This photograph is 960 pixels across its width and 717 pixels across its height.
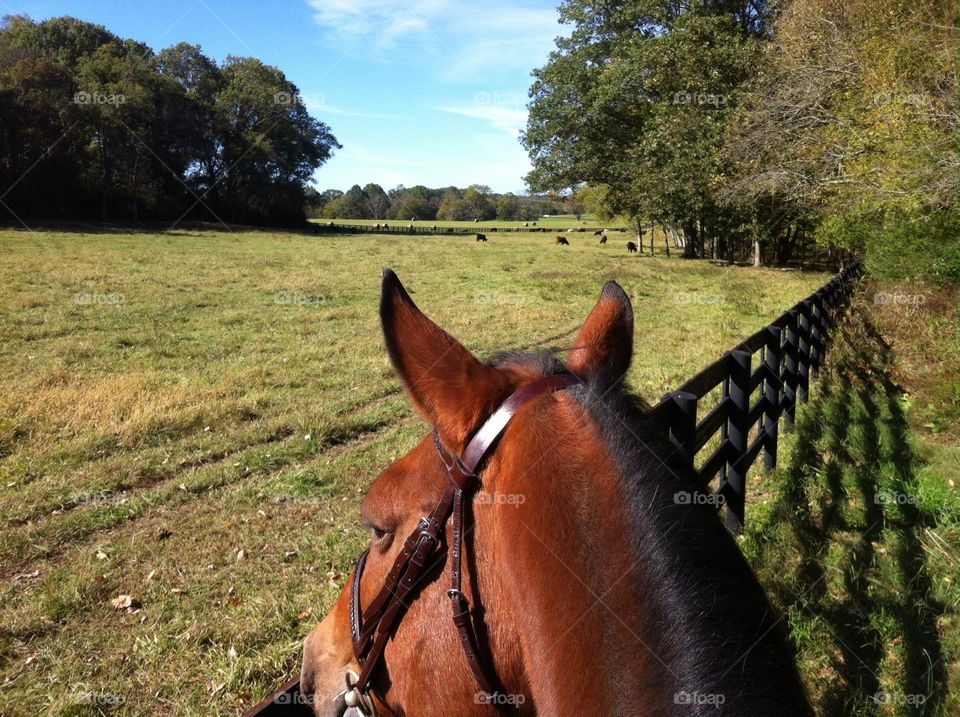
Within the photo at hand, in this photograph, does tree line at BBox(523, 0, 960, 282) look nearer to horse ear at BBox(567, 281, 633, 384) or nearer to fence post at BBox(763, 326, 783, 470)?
fence post at BBox(763, 326, 783, 470)

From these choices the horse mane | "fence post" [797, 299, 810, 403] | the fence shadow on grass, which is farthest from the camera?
"fence post" [797, 299, 810, 403]

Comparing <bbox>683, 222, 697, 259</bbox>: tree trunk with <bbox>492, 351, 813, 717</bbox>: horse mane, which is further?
<bbox>683, 222, 697, 259</bbox>: tree trunk

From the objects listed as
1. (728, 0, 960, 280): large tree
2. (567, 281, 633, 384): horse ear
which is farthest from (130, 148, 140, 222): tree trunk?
(567, 281, 633, 384): horse ear

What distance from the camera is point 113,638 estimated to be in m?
3.93

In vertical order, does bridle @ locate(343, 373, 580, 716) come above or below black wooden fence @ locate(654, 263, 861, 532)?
above

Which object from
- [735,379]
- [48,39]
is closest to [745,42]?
[735,379]

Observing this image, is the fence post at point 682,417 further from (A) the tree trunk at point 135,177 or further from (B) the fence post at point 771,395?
(A) the tree trunk at point 135,177

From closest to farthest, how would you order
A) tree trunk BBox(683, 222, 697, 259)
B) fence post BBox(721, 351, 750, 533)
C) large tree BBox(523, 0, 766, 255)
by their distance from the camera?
fence post BBox(721, 351, 750, 533)
large tree BBox(523, 0, 766, 255)
tree trunk BBox(683, 222, 697, 259)

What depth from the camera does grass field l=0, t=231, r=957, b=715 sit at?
3.78m

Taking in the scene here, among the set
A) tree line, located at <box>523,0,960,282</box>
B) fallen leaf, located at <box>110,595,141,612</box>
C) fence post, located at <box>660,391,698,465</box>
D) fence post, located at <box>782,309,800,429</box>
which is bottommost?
fallen leaf, located at <box>110,595,141,612</box>

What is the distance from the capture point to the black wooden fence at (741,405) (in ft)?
11.9

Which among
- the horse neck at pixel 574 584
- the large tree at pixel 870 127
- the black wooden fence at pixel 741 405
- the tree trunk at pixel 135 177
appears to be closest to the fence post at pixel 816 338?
the black wooden fence at pixel 741 405

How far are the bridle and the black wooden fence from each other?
848mm

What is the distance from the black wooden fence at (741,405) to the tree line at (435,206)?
118 metres
